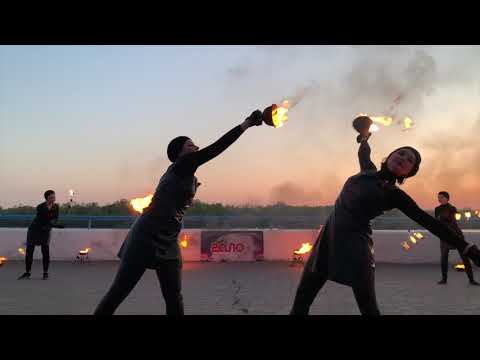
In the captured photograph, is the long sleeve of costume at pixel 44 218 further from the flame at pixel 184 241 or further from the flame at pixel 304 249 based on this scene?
the flame at pixel 304 249

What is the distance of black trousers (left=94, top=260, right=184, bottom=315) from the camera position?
3025 mm

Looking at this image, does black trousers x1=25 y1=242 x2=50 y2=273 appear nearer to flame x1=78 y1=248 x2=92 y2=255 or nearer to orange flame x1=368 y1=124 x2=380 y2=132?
flame x1=78 y1=248 x2=92 y2=255

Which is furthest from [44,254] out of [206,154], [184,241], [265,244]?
[206,154]

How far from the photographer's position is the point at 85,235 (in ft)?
40.2

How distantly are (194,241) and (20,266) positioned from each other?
4.29 metres

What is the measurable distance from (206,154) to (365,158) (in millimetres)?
1448

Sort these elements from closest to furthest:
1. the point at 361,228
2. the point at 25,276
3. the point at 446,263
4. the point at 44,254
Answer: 1. the point at 361,228
2. the point at 446,263
3. the point at 44,254
4. the point at 25,276

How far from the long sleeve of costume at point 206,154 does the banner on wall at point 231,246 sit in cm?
884

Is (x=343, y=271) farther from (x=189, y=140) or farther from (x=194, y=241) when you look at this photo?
(x=194, y=241)

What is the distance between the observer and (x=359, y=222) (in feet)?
10.1

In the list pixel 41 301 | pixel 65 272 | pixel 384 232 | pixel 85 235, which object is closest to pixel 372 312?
pixel 41 301

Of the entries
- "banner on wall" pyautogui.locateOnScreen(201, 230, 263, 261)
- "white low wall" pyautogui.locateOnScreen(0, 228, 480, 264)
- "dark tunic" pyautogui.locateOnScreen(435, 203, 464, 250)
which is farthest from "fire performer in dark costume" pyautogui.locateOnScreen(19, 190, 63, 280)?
"dark tunic" pyautogui.locateOnScreen(435, 203, 464, 250)

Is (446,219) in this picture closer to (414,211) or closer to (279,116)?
(414,211)

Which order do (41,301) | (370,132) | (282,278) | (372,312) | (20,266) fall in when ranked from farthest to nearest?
(20,266) → (282,278) → (41,301) → (370,132) → (372,312)
